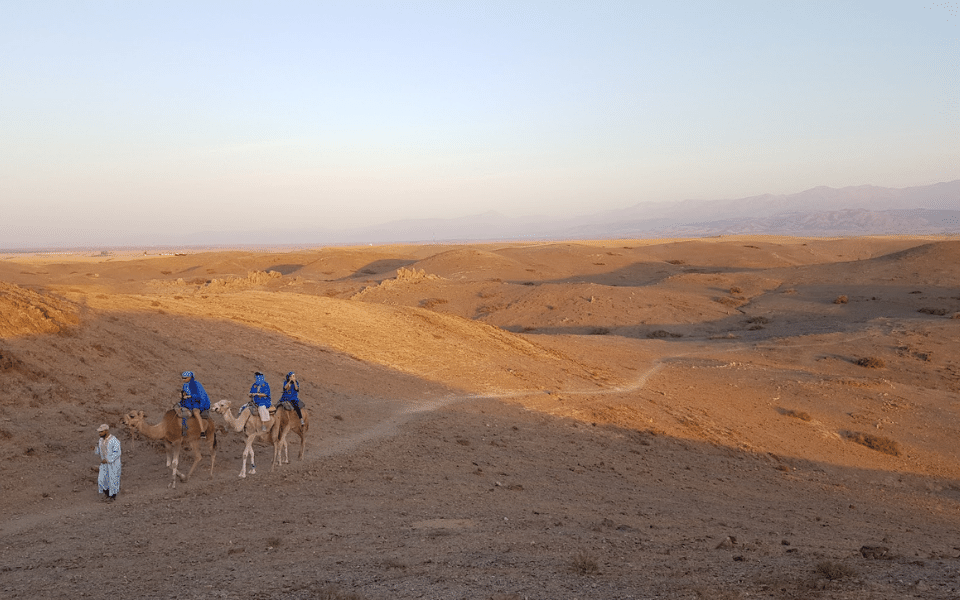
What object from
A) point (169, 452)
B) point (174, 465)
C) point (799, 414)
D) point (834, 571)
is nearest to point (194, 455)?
point (169, 452)

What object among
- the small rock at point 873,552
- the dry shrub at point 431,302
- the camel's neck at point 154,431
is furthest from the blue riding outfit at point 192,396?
the dry shrub at point 431,302

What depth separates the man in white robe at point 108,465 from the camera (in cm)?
1161

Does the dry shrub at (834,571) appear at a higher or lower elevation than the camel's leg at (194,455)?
lower

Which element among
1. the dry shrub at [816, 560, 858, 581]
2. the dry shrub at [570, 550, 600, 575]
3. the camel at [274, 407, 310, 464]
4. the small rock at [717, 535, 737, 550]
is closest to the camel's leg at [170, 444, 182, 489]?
the camel at [274, 407, 310, 464]

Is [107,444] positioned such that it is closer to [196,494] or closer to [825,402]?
[196,494]

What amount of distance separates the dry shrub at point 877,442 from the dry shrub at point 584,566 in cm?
1840

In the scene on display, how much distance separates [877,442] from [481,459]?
1491 centimetres

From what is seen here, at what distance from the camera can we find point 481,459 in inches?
648

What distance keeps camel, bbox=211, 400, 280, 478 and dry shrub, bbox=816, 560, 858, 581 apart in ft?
32.0

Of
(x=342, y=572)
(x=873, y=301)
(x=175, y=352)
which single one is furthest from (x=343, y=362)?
(x=873, y=301)

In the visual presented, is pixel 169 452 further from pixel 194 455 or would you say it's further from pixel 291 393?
pixel 291 393

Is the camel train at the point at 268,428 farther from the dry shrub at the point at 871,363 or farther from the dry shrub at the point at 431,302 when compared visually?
the dry shrub at the point at 431,302

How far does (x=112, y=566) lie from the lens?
29.8ft

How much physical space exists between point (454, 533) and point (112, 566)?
15.4 ft
